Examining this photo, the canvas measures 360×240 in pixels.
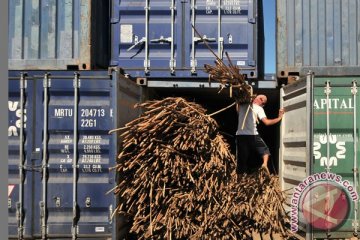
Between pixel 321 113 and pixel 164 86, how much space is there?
229cm

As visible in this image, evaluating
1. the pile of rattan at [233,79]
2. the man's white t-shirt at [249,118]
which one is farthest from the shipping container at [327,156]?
the pile of rattan at [233,79]

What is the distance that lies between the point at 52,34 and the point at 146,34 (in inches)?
52.8

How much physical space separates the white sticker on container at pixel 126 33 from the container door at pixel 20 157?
1725 millimetres

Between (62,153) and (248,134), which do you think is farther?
(248,134)

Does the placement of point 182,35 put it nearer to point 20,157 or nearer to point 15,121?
point 15,121

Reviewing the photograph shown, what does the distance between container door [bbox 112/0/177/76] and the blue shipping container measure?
1201 millimetres

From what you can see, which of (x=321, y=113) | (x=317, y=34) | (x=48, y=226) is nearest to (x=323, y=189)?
(x=321, y=113)

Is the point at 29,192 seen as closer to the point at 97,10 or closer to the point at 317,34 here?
the point at 97,10

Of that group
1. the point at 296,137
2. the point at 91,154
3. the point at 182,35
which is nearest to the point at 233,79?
the point at 296,137

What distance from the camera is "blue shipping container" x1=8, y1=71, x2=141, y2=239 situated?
5629 mm

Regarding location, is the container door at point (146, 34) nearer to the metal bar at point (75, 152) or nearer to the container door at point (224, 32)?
the container door at point (224, 32)

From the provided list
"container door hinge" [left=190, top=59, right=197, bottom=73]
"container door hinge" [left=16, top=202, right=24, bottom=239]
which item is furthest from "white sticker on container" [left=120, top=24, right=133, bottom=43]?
"container door hinge" [left=16, top=202, right=24, bottom=239]

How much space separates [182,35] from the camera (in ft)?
22.7

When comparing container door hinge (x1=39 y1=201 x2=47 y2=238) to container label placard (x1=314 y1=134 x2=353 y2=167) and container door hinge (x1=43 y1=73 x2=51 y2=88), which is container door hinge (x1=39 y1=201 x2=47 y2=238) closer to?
container door hinge (x1=43 y1=73 x2=51 y2=88)
